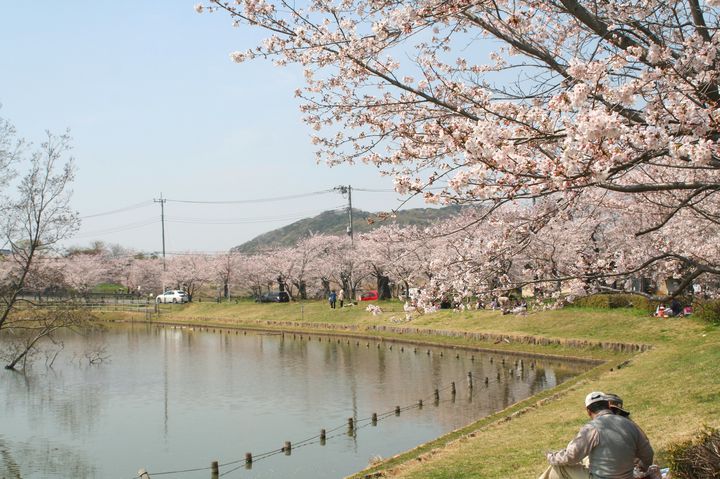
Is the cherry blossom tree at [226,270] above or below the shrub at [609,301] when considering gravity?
above

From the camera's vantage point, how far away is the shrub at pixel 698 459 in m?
5.21

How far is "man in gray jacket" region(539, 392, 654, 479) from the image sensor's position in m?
4.65

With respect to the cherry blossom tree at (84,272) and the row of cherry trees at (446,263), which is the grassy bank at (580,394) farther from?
the cherry blossom tree at (84,272)

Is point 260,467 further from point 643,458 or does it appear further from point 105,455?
point 643,458

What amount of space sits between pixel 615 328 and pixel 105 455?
710 inches

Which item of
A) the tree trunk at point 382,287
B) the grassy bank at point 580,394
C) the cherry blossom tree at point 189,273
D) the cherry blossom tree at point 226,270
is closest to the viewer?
the grassy bank at point 580,394

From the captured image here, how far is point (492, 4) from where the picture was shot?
5.61 m

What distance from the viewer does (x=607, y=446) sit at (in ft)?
15.3

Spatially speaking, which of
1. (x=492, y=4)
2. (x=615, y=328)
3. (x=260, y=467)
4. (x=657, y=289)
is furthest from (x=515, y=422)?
(x=657, y=289)

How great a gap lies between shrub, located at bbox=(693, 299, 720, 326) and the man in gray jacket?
57.5 feet

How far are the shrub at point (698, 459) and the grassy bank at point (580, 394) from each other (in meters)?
1.83

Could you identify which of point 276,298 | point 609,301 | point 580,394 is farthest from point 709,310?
point 276,298

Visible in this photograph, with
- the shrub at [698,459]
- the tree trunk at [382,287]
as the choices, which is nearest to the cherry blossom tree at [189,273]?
the tree trunk at [382,287]

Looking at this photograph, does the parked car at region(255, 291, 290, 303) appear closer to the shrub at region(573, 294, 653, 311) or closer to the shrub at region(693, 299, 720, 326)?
the shrub at region(573, 294, 653, 311)
